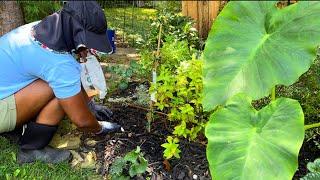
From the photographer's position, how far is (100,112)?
3838 mm

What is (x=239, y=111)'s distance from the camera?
2.55 meters

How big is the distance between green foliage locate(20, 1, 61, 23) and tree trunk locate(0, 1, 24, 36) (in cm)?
23

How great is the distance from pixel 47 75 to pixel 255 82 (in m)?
1.25

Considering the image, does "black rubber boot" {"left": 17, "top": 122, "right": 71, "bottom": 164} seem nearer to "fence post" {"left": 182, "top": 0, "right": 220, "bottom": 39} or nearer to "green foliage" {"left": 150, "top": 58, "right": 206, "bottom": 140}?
"green foliage" {"left": 150, "top": 58, "right": 206, "bottom": 140}

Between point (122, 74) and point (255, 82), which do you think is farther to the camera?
point (122, 74)

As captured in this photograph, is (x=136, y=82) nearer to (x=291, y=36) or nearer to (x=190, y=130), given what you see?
(x=190, y=130)

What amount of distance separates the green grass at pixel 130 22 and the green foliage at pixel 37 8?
69 cm

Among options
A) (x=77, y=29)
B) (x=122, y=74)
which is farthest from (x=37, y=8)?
(x=77, y=29)

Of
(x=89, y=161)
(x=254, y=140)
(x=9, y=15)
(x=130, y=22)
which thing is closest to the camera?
(x=254, y=140)

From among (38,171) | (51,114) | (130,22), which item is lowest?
(38,171)

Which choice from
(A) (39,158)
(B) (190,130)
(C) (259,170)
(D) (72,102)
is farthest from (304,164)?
(A) (39,158)

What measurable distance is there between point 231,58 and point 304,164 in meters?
0.88

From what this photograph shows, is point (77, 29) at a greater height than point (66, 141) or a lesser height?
greater

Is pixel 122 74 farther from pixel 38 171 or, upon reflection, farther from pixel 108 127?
pixel 38 171
